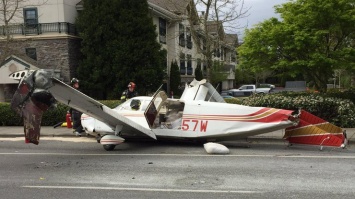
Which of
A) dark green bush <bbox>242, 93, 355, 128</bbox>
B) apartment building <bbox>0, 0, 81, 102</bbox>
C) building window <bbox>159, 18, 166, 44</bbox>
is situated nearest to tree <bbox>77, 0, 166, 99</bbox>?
apartment building <bbox>0, 0, 81, 102</bbox>

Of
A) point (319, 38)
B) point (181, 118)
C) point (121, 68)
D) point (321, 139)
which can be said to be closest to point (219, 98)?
point (181, 118)

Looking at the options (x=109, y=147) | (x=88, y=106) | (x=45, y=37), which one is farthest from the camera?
(x=45, y=37)

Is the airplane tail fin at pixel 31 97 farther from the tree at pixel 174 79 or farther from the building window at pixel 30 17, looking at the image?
the tree at pixel 174 79

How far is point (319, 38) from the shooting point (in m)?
14.0

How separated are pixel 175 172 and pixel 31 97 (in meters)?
3.43

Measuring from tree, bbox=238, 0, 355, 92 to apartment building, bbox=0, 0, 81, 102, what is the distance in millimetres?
12982

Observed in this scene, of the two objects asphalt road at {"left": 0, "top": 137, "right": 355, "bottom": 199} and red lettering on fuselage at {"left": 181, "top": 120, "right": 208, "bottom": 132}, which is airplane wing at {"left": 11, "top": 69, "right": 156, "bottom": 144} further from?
red lettering on fuselage at {"left": 181, "top": 120, "right": 208, "bottom": 132}

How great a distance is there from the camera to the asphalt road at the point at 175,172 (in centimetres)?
624

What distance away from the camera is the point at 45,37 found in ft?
78.9

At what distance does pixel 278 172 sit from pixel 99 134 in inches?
225

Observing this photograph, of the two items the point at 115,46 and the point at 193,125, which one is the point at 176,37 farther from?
the point at 193,125

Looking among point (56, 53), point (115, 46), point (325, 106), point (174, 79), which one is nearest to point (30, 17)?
point (56, 53)

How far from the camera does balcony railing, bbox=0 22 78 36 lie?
2380 cm

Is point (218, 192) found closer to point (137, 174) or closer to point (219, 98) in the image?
point (137, 174)
